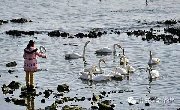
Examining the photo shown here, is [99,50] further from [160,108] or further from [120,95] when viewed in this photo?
[160,108]

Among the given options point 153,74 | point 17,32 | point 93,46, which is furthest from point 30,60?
point 17,32

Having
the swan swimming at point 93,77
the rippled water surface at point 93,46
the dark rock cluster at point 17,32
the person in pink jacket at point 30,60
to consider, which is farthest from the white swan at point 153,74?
the dark rock cluster at point 17,32

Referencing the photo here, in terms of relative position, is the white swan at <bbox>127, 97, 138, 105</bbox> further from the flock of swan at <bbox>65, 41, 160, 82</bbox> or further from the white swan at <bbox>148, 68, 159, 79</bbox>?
the white swan at <bbox>148, 68, 159, 79</bbox>

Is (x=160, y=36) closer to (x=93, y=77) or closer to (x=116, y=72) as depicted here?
(x=116, y=72)

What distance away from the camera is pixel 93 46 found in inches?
1734

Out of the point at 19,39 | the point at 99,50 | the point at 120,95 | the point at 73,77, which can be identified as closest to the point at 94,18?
the point at 19,39

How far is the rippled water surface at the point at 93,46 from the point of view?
2916cm

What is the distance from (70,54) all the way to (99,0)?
1777 inches

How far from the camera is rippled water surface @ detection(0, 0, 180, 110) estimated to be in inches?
1148

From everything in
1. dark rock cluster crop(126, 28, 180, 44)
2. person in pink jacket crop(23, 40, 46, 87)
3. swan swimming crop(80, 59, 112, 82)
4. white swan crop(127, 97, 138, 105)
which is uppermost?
dark rock cluster crop(126, 28, 180, 44)

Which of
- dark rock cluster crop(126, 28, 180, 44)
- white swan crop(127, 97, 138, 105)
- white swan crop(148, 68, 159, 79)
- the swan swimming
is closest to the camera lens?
white swan crop(127, 97, 138, 105)

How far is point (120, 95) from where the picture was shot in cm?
2838

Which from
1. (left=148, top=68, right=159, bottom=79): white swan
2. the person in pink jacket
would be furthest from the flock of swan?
the person in pink jacket

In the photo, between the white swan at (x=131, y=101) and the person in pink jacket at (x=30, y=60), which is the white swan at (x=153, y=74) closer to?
the white swan at (x=131, y=101)
